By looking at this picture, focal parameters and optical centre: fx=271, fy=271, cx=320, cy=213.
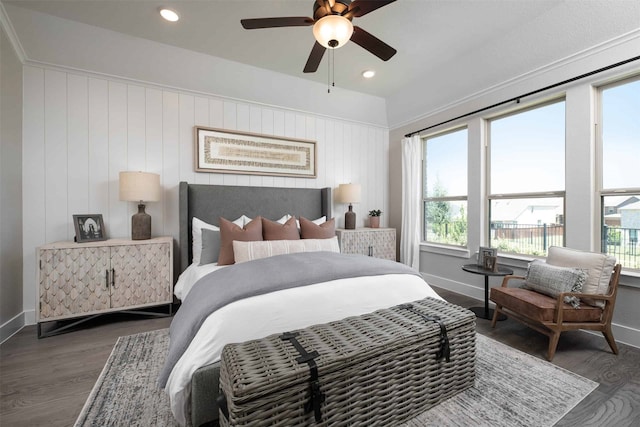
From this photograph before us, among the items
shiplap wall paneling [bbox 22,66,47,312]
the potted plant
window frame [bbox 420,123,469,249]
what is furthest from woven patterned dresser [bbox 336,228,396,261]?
shiplap wall paneling [bbox 22,66,47,312]

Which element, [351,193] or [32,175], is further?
[351,193]

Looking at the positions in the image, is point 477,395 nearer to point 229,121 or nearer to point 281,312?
point 281,312

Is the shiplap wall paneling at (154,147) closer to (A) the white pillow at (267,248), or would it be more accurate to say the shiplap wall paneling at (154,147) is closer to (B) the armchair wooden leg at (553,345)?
(A) the white pillow at (267,248)

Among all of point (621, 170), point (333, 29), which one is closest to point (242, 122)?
point (333, 29)

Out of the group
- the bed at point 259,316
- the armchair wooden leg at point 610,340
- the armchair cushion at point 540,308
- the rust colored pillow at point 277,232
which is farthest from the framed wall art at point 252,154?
the armchair wooden leg at point 610,340

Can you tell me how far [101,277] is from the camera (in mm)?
2668

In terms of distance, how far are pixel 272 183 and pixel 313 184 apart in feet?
2.19

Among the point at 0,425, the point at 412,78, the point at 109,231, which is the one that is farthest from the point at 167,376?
the point at 412,78

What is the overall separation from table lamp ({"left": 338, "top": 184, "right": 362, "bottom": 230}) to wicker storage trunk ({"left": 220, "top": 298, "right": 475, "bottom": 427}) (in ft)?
7.81

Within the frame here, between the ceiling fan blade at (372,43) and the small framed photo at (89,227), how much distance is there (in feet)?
10.3

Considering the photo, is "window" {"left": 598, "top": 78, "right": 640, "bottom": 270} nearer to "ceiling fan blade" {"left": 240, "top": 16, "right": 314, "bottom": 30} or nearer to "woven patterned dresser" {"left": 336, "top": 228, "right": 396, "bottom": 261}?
"woven patterned dresser" {"left": 336, "top": 228, "right": 396, "bottom": 261}

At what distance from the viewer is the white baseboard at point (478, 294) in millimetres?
2361

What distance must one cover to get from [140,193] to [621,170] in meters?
4.66

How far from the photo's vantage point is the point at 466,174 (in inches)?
150
